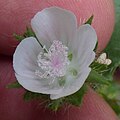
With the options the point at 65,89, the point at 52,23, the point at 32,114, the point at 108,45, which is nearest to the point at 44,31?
the point at 52,23

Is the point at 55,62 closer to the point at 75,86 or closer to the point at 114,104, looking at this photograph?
the point at 75,86

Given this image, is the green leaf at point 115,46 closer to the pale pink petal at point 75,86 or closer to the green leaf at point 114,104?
the green leaf at point 114,104

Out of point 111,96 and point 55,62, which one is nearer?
point 55,62

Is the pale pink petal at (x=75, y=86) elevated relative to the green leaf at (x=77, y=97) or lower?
elevated

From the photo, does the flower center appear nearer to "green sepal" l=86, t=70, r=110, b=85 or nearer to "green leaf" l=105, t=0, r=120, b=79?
"green sepal" l=86, t=70, r=110, b=85

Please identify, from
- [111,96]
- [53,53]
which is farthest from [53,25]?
[111,96]

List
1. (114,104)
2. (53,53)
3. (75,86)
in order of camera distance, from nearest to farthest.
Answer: (75,86) → (53,53) → (114,104)

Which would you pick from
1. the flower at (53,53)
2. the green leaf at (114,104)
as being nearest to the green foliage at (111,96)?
the green leaf at (114,104)
